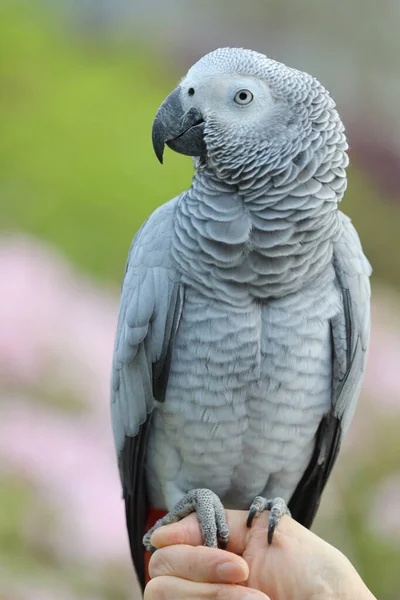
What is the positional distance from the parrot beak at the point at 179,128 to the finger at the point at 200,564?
556 mm

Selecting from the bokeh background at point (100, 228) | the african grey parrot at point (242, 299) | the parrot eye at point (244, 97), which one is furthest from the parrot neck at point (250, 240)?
the bokeh background at point (100, 228)

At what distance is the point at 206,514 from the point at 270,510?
0.10 m

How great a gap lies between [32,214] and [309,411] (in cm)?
105

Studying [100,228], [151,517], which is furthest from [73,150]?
[151,517]

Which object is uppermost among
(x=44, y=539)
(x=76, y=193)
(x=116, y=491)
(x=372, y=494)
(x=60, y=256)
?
(x=76, y=193)

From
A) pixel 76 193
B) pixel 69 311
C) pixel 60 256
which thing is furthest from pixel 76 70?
pixel 69 311

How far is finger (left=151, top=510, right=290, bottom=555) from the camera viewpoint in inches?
36.9

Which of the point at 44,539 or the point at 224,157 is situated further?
the point at 44,539

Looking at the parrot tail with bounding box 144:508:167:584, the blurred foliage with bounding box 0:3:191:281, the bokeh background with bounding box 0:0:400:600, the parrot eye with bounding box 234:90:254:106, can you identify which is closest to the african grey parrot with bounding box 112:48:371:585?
the parrot eye with bounding box 234:90:254:106

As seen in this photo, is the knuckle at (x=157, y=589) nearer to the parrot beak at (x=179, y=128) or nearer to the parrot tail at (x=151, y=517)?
the parrot tail at (x=151, y=517)

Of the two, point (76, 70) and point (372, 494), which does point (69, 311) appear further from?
point (372, 494)

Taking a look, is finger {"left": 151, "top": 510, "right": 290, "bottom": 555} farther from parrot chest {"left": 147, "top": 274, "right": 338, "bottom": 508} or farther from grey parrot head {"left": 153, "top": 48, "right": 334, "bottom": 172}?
grey parrot head {"left": 153, "top": 48, "right": 334, "bottom": 172}

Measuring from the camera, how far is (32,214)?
175 cm

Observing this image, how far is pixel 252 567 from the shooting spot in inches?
36.5
